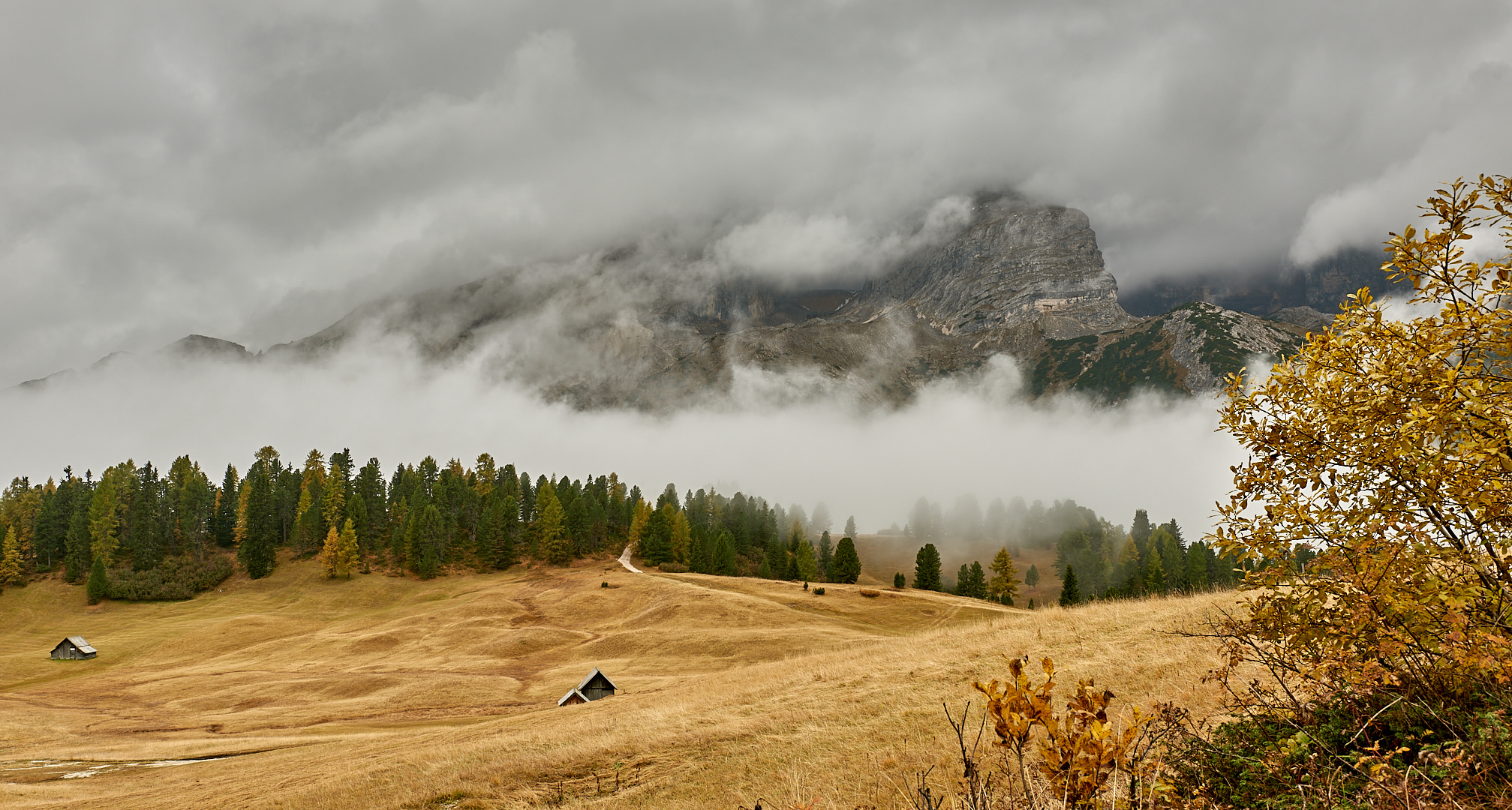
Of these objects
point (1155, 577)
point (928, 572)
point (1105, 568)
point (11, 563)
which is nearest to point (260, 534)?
point (11, 563)

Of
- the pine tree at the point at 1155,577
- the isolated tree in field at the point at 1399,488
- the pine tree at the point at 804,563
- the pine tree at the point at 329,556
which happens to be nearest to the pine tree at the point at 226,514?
the pine tree at the point at 329,556

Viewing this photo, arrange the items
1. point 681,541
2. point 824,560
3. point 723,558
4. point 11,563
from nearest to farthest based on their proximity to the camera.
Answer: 1. point 11,563
2. point 723,558
3. point 681,541
4. point 824,560

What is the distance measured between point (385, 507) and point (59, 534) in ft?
155

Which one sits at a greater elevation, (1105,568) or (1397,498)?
(1397,498)

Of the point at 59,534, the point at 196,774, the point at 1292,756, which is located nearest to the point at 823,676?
the point at 1292,756

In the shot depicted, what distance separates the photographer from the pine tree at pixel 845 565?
108 m

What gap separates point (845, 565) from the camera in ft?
356

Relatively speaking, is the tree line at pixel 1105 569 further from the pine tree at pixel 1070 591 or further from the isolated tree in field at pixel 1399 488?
the isolated tree in field at pixel 1399 488

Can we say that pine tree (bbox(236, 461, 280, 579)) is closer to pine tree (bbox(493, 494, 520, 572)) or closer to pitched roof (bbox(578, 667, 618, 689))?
pine tree (bbox(493, 494, 520, 572))

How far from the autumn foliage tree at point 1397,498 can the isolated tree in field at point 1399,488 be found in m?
0.02

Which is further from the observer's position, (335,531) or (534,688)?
(335,531)

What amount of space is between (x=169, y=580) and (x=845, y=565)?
103952 mm

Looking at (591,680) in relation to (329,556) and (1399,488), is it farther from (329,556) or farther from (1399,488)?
(329,556)

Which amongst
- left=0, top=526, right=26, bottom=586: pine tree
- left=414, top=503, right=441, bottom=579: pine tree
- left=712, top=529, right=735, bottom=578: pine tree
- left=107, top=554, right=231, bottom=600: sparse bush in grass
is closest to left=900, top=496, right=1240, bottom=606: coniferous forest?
left=712, top=529, right=735, bottom=578: pine tree
